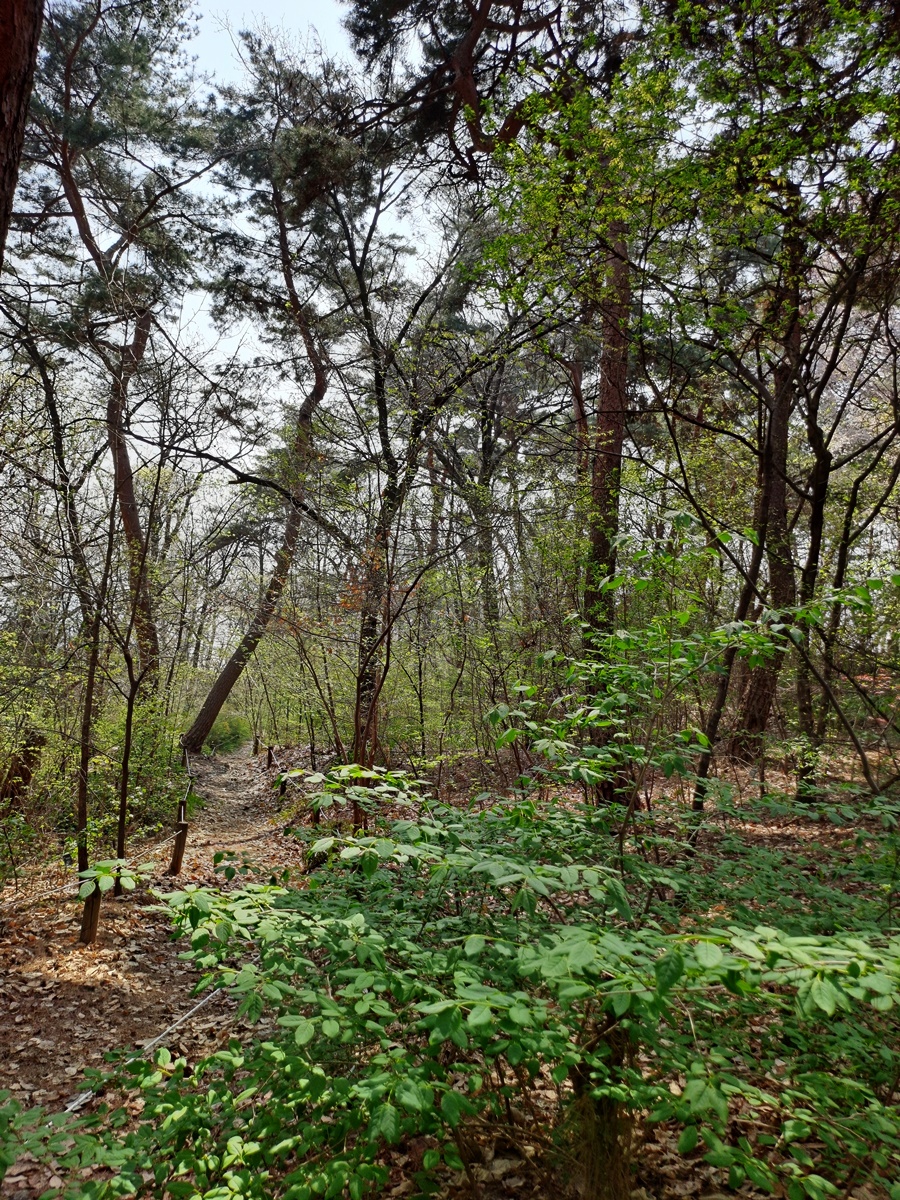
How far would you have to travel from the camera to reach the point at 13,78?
2268mm

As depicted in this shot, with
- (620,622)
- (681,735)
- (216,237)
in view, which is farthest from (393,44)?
(681,735)

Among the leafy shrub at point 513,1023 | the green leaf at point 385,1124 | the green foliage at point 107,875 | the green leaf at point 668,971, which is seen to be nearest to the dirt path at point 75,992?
the leafy shrub at point 513,1023

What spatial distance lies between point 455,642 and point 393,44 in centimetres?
699

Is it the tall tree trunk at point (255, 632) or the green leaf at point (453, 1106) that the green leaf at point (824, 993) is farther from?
the tall tree trunk at point (255, 632)

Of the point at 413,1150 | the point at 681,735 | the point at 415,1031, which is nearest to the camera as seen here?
the point at 415,1031

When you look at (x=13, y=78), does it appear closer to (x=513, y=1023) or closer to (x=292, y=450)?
(x=513, y=1023)

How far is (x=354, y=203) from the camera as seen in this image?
7.96 meters

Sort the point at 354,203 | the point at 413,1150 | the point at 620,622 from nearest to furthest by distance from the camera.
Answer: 1. the point at 413,1150
2. the point at 620,622
3. the point at 354,203

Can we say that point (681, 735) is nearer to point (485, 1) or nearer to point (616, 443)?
point (616, 443)

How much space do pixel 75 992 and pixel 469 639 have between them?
175 inches

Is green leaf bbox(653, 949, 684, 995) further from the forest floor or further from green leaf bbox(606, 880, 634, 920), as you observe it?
the forest floor

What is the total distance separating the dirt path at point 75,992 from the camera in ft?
11.8

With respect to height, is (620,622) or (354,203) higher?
(354,203)

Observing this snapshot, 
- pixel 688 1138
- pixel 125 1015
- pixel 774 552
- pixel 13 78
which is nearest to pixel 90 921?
pixel 125 1015
